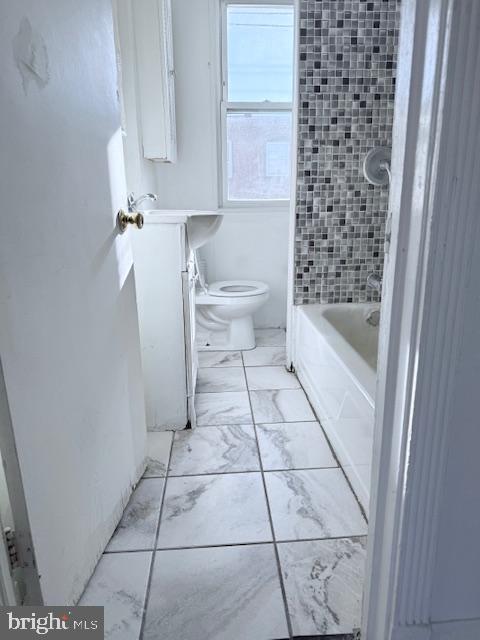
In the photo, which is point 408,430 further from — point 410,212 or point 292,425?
point 292,425

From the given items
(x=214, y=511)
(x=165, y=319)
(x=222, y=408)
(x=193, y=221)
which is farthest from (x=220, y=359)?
(x=214, y=511)

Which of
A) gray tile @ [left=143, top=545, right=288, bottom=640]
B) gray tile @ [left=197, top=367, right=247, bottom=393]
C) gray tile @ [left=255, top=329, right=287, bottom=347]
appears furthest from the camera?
gray tile @ [left=255, top=329, right=287, bottom=347]

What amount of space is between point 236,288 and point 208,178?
32.4 inches

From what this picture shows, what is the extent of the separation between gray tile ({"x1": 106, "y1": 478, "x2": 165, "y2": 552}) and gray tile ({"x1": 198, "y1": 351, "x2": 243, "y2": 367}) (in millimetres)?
1166

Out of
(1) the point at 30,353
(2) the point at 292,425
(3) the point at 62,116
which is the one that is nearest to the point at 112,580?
(1) the point at 30,353

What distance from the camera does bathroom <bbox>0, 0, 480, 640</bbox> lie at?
30.3 inches

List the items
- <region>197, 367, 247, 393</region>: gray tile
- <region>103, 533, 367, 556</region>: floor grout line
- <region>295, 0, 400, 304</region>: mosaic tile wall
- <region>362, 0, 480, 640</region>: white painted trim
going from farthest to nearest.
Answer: <region>197, 367, 247, 393</region>: gray tile
<region>295, 0, 400, 304</region>: mosaic tile wall
<region>103, 533, 367, 556</region>: floor grout line
<region>362, 0, 480, 640</region>: white painted trim

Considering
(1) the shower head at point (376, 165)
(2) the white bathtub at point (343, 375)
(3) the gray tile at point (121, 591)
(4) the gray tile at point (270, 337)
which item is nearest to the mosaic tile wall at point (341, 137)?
(2) the white bathtub at point (343, 375)

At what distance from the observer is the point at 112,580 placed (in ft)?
4.15

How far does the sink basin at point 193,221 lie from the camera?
180cm

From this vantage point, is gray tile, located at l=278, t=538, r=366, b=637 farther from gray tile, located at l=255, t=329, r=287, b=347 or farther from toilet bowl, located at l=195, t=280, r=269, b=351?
gray tile, located at l=255, t=329, r=287, b=347

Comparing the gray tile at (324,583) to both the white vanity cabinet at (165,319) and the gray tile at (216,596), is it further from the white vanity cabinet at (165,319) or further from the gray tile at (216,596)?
the white vanity cabinet at (165,319)

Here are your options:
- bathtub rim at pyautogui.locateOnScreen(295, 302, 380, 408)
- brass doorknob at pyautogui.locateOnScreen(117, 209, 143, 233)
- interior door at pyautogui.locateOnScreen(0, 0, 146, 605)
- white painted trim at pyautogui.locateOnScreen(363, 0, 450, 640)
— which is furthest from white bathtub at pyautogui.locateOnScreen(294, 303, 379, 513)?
brass doorknob at pyautogui.locateOnScreen(117, 209, 143, 233)

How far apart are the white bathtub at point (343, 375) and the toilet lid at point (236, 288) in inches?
19.0
